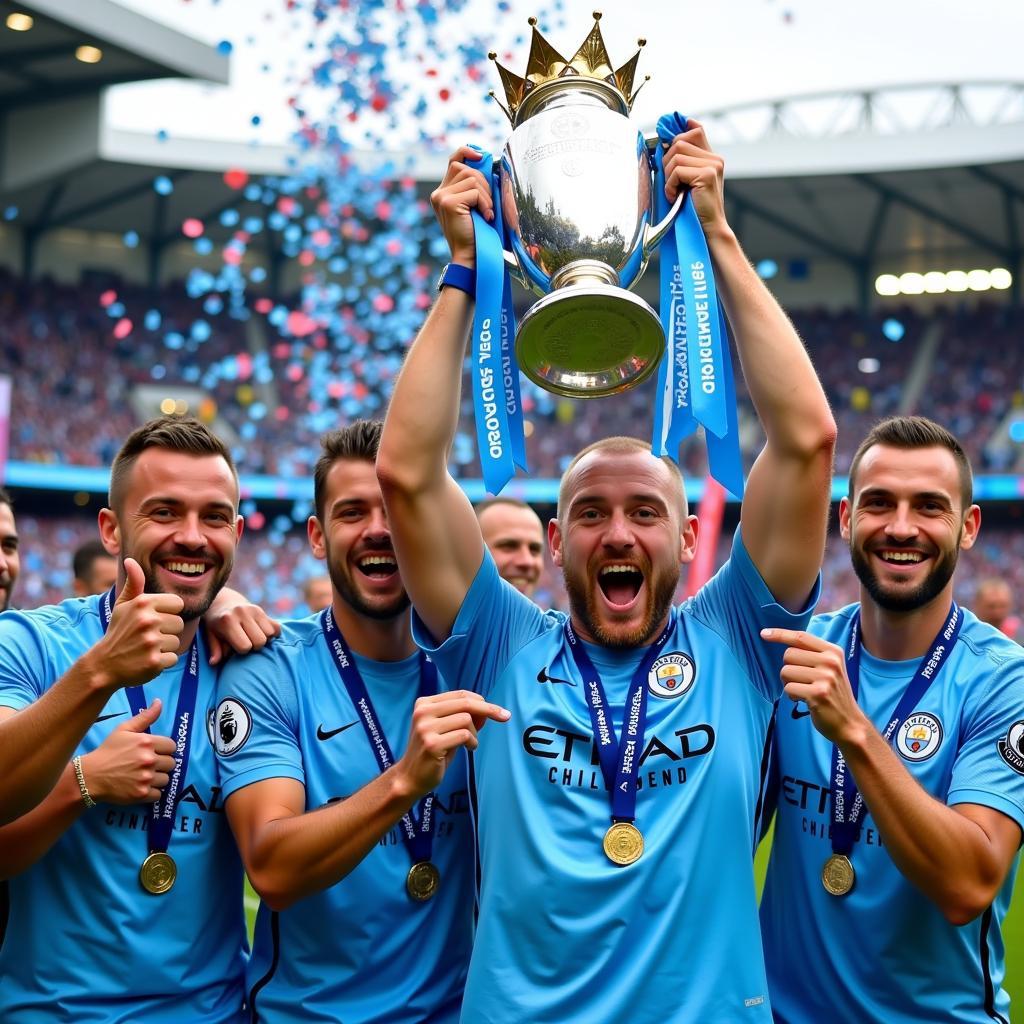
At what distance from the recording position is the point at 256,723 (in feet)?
Answer: 9.26

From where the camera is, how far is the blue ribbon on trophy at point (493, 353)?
2525 millimetres

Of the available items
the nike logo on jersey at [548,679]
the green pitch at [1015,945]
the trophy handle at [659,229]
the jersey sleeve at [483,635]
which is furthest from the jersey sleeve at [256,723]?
the green pitch at [1015,945]

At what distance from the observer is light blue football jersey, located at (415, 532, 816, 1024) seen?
241 cm

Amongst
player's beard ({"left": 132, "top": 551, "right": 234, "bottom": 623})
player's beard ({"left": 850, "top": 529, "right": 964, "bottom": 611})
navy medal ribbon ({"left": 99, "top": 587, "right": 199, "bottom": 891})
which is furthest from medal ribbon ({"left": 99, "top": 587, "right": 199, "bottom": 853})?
player's beard ({"left": 850, "top": 529, "right": 964, "bottom": 611})

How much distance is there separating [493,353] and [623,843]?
99cm

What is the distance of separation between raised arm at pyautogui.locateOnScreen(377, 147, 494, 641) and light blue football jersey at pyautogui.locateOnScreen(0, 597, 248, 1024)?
0.72 meters

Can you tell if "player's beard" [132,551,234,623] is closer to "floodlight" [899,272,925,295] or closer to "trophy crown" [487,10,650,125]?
"trophy crown" [487,10,650,125]

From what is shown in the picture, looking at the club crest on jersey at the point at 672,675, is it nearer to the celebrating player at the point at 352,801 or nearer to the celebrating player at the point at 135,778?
the celebrating player at the point at 352,801

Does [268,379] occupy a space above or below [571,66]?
above

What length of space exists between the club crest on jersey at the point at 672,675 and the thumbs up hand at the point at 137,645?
98 cm

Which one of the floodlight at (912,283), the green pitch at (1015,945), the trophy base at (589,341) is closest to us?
the trophy base at (589,341)

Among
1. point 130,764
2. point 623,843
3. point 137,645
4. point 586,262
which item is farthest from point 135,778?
point 586,262

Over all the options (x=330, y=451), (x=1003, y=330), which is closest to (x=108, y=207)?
(x=1003, y=330)

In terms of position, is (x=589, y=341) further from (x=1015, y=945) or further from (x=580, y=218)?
(x=1015, y=945)
